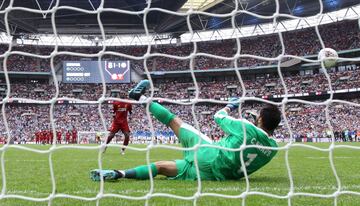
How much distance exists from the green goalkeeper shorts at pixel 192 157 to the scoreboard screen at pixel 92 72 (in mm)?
35831

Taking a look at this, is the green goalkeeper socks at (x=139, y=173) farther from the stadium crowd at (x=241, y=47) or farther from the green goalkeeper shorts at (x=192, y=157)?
the stadium crowd at (x=241, y=47)

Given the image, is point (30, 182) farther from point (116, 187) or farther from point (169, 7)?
point (169, 7)

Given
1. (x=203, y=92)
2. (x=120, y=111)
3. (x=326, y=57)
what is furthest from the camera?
(x=203, y=92)

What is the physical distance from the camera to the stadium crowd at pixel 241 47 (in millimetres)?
41562

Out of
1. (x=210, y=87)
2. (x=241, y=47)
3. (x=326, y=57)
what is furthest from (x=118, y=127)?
(x=210, y=87)

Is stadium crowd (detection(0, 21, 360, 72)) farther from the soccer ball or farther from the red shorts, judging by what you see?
the soccer ball

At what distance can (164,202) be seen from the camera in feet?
12.1

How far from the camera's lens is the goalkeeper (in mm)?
4723

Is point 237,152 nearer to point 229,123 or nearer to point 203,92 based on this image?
point 229,123

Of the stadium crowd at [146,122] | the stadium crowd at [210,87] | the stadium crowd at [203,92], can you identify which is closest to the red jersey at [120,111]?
the stadium crowd at [146,122]

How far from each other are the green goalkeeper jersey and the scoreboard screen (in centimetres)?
3612

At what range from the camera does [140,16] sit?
37.5 meters

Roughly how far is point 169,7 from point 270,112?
33.0 m

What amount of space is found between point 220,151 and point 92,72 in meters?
37.7
